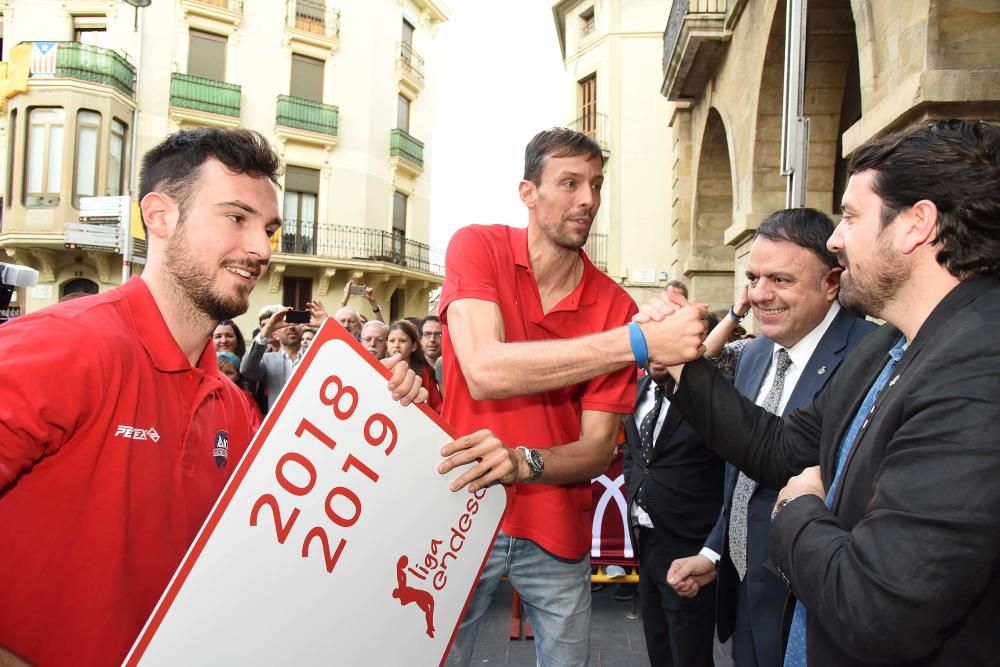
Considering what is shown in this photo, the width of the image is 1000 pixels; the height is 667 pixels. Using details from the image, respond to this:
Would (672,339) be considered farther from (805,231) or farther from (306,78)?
(306,78)

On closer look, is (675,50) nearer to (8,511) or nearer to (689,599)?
(689,599)

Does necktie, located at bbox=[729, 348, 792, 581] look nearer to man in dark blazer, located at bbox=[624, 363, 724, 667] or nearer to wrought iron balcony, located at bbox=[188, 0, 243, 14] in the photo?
man in dark blazer, located at bbox=[624, 363, 724, 667]

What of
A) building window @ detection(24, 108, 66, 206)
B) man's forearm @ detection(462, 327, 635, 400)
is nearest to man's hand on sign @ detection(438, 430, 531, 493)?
man's forearm @ detection(462, 327, 635, 400)

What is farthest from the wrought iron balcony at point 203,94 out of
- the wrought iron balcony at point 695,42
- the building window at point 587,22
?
the wrought iron balcony at point 695,42

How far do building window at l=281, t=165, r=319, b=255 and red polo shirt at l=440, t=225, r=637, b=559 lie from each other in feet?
71.7

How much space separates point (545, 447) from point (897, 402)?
1163 mm

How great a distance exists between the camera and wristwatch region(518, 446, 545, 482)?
7.02 ft

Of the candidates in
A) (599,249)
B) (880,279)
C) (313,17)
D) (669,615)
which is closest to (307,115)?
(313,17)

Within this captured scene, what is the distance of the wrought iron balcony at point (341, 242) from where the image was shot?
23.3 metres

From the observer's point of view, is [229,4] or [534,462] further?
[229,4]

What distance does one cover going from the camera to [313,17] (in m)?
23.7

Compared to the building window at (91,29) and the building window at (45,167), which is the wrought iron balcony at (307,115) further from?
the building window at (45,167)

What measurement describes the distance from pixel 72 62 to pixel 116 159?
2907 mm

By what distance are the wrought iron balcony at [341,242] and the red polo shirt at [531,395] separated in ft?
70.5
